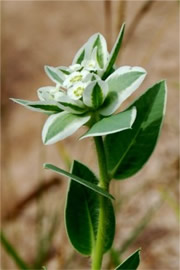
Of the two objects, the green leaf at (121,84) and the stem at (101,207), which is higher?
the green leaf at (121,84)

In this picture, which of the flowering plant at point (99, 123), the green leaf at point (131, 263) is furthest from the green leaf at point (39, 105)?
the green leaf at point (131, 263)

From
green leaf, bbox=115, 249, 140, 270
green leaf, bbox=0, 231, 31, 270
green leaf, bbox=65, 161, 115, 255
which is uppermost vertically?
green leaf, bbox=65, 161, 115, 255

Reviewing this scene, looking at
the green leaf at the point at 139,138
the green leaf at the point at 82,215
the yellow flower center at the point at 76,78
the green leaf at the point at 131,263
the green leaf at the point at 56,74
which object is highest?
the green leaf at the point at 56,74

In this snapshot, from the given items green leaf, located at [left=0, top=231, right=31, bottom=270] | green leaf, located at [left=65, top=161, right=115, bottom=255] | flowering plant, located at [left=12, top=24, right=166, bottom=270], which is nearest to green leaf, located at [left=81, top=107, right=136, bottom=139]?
flowering plant, located at [left=12, top=24, right=166, bottom=270]

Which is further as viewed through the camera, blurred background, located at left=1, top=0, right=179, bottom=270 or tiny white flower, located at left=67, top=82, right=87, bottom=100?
blurred background, located at left=1, top=0, right=179, bottom=270

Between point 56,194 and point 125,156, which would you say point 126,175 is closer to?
point 125,156

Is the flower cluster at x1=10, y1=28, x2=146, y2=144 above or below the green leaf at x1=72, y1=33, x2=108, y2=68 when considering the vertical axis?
below

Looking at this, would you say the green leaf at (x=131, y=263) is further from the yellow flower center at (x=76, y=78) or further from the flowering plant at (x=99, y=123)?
the yellow flower center at (x=76, y=78)

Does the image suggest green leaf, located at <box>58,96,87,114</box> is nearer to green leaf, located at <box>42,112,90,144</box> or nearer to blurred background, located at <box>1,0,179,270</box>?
green leaf, located at <box>42,112,90,144</box>
